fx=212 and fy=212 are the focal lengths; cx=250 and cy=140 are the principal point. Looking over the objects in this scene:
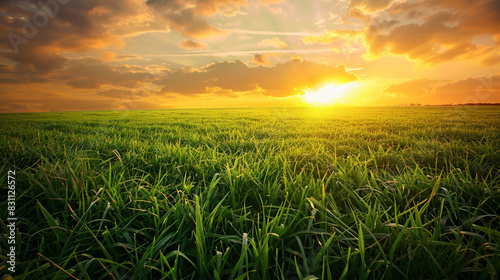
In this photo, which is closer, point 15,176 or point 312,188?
point 312,188

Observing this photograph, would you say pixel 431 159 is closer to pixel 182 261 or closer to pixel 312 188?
pixel 312 188

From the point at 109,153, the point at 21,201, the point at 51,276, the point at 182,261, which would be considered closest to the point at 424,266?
the point at 182,261

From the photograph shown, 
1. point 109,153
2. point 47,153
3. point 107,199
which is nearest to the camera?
point 107,199

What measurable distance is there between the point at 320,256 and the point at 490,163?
12.8ft

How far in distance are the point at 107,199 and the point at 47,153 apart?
7.38ft

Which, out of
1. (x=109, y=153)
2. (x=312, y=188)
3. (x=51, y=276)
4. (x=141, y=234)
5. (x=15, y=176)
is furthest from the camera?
(x=109, y=153)

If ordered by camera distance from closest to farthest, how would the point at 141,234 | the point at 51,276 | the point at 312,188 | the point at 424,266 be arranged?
the point at 51,276 → the point at 424,266 → the point at 141,234 → the point at 312,188

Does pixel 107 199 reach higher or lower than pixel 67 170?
lower

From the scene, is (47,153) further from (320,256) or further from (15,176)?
(320,256)

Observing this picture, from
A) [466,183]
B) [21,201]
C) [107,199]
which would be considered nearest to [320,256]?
[107,199]

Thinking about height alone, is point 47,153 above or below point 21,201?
above

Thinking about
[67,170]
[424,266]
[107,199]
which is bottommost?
[424,266]

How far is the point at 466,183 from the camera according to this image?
213 cm

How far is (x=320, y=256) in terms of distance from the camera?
1269 mm
